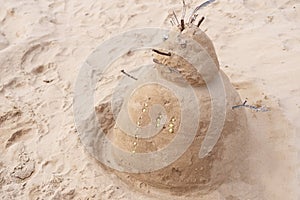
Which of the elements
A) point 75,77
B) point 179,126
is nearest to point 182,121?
point 179,126

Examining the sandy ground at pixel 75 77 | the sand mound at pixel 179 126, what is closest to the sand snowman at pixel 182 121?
the sand mound at pixel 179 126

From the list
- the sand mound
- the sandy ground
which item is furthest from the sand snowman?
the sandy ground

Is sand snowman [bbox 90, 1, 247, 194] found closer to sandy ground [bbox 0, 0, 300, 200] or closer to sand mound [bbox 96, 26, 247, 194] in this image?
sand mound [bbox 96, 26, 247, 194]

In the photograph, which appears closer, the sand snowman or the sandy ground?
the sand snowman

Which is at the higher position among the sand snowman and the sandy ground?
the sand snowman

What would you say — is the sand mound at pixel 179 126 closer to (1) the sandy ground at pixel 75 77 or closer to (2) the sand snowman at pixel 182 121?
(2) the sand snowman at pixel 182 121

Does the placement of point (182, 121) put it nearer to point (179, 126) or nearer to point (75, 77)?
point (179, 126)

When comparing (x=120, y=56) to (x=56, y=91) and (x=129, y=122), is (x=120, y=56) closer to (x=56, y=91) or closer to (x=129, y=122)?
(x=56, y=91)
